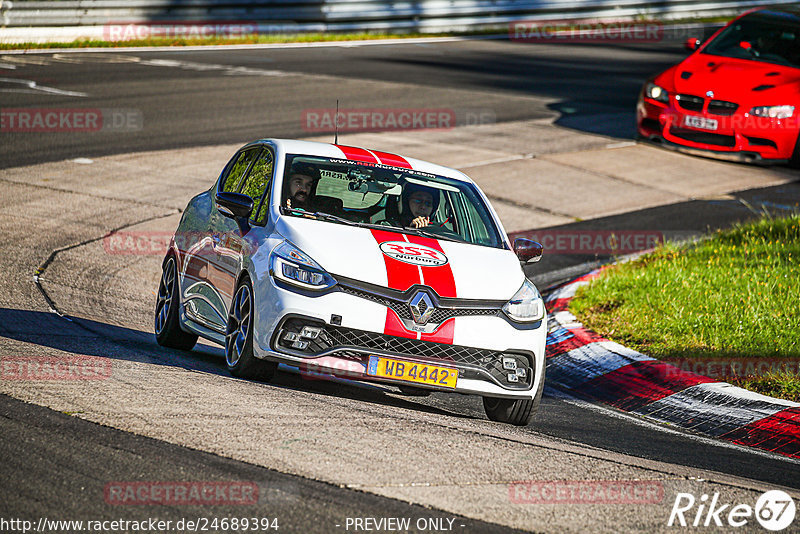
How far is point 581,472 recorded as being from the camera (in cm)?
558

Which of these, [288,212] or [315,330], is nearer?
[315,330]

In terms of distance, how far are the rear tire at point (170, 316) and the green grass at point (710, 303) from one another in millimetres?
3403

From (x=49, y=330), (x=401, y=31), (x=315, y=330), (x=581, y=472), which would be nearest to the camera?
(x=581, y=472)

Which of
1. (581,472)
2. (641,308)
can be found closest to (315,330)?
(581,472)

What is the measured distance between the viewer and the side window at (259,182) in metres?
7.53

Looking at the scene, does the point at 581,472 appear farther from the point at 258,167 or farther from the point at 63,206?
the point at 63,206

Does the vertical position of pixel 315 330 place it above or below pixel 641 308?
above

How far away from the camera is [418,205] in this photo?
7.91 metres

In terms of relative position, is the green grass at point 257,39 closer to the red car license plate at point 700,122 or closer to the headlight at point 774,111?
the red car license plate at point 700,122

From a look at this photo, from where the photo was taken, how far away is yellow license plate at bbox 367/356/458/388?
6594mm

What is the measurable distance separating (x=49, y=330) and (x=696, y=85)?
11227 mm

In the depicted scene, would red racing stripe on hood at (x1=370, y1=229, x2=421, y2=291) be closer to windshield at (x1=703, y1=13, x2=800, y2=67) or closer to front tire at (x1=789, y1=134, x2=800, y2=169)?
front tire at (x1=789, y1=134, x2=800, y2=169)

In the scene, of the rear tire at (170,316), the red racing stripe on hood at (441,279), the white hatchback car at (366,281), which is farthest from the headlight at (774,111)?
the red racing stripe on hood at (441,279)

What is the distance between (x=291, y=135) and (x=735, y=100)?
253 inches
